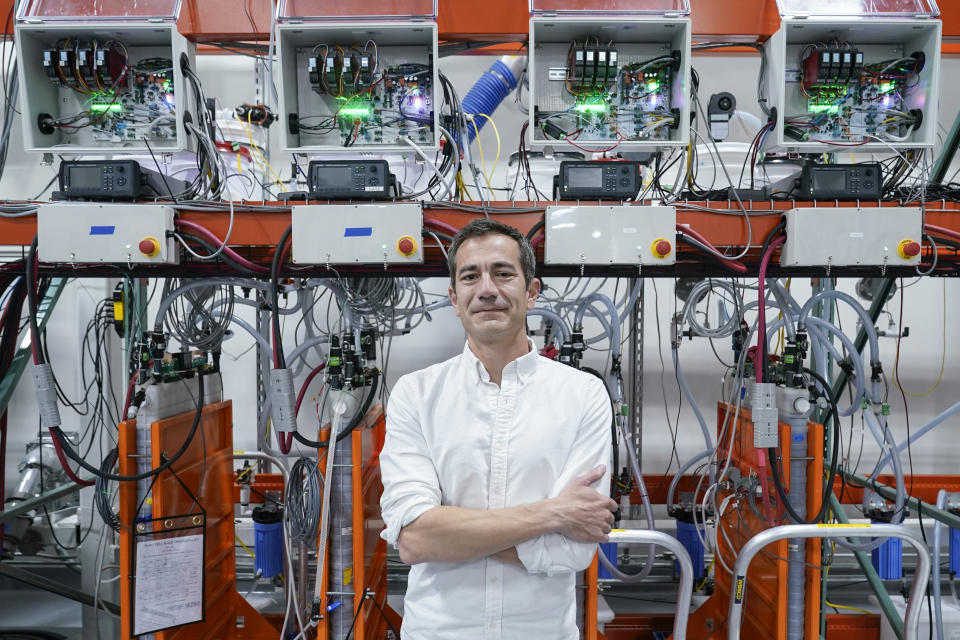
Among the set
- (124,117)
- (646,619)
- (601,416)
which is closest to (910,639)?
Result: (646,619)

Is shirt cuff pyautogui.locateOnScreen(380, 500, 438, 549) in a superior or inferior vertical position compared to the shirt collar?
inferior

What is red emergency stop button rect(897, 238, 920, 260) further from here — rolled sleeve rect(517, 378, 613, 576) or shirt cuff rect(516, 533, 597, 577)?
shirt cuff rect(516, 533, 597, 577)

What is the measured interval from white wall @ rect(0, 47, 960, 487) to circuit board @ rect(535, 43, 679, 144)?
1.58 metres

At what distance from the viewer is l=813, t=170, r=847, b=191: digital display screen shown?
6.32 feet

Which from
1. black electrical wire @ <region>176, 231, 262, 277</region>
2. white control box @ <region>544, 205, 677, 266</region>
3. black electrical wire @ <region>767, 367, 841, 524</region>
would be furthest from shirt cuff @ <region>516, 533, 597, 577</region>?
black electrical wire @ <region>176, 231, 262, 277</region>

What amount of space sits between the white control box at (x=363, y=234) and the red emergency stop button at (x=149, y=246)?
1.42 feet

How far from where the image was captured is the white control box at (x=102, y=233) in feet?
6.00

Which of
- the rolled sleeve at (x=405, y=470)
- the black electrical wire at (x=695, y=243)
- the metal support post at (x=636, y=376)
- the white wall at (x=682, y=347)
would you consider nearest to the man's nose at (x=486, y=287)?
the rolled sleeve at (x=405, y=470)

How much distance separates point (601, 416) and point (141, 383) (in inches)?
68.9

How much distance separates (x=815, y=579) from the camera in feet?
6.90

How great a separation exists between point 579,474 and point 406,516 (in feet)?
1.24

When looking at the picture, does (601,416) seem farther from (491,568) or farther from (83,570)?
(83,570)

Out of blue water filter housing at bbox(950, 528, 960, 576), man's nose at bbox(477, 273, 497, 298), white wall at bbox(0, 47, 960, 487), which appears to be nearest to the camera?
man's nose at bbox(477, 273, 497, 298)

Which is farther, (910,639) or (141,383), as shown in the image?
(141,383)
